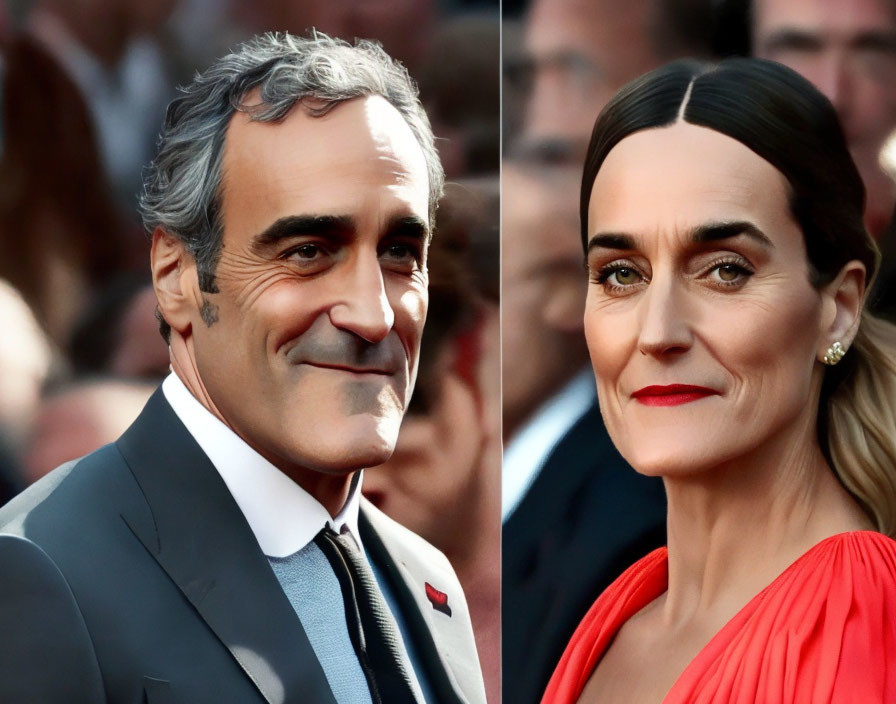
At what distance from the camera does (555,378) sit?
406cm

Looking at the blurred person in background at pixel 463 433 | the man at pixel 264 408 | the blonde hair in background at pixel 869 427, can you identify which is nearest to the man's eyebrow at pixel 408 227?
the man at pixel 264 408

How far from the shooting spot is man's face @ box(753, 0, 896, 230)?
11.8 feet

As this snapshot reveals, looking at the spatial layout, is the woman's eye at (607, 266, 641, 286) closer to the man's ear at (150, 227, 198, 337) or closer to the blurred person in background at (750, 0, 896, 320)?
the blurred person in background at (750, 0, 896, 320)

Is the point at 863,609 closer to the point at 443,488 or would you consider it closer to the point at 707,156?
the point at 707,156

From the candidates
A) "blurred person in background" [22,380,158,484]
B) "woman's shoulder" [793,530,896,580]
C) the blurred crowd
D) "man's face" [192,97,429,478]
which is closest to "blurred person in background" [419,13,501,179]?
the blurred crowd

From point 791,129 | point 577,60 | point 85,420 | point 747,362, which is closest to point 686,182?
point 791,129

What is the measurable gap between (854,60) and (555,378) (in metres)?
1.27

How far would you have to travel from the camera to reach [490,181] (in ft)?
13.5

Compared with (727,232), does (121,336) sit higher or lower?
lower

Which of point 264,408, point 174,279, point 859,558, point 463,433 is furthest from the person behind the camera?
point 463,433

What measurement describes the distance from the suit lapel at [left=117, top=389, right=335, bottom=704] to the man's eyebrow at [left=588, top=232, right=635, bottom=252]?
3.97 feet

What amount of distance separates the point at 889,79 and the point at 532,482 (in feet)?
5.26

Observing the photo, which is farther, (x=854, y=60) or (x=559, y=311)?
(x=559, y=311)

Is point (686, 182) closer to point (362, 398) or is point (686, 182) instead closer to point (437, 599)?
point (362, 398)
